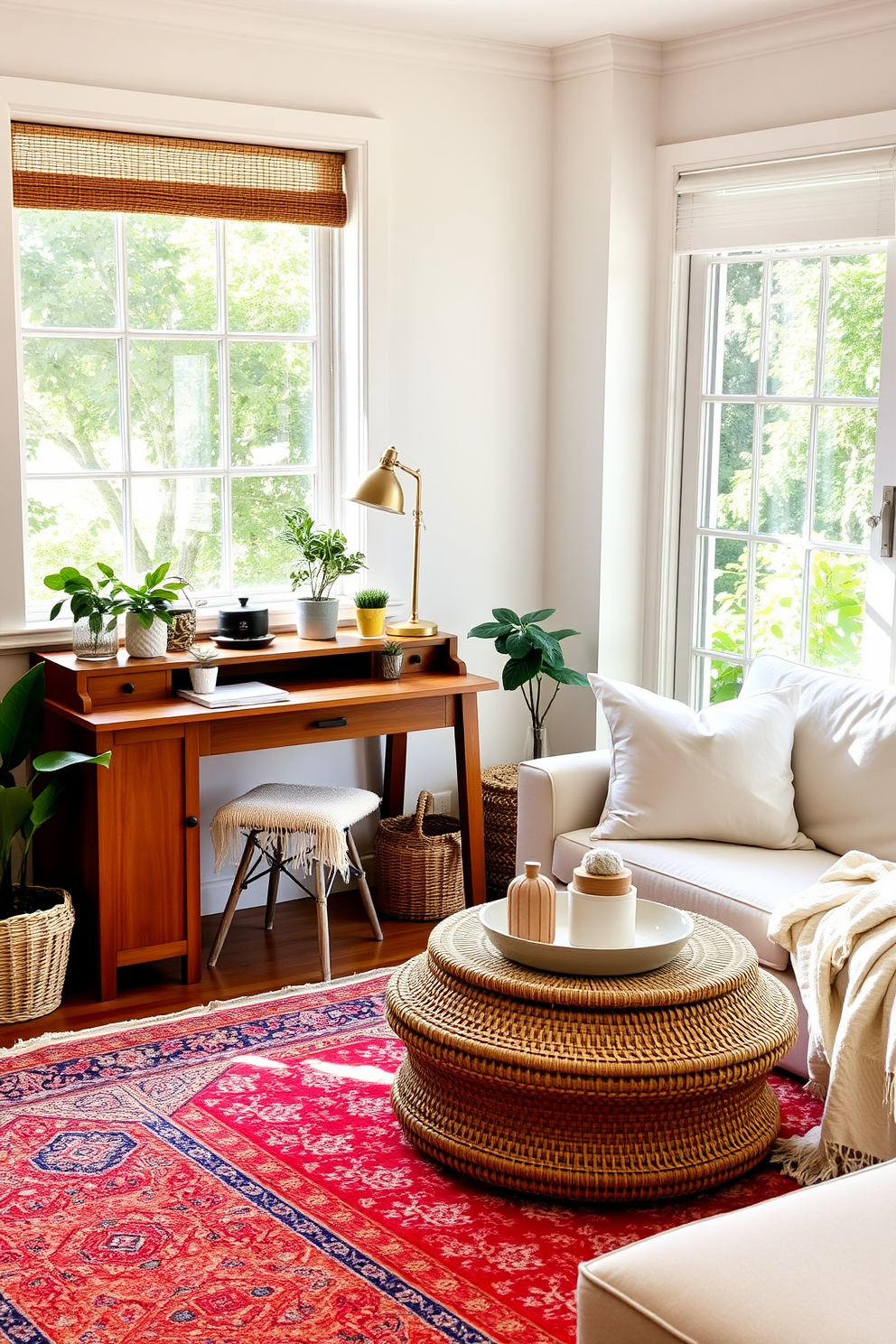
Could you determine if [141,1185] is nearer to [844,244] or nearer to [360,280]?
[360,280]

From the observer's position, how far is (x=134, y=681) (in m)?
3.70

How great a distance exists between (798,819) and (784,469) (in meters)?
1.21

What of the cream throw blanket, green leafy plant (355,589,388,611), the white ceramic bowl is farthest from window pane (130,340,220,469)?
the cream throw blanket

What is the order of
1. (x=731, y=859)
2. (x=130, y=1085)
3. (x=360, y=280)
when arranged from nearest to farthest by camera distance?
(x=130, y=1085) < (x=731, y=859) < (x=360, y=280)

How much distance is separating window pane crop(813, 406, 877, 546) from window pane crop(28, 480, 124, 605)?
6.70 ft

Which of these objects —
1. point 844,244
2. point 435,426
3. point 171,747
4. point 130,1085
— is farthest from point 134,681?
point 844,244

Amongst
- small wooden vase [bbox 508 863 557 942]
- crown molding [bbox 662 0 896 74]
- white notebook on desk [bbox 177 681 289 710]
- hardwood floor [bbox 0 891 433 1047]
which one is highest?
crown molding [bbox 662 0 896 74]

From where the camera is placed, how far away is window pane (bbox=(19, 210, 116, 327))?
382cm

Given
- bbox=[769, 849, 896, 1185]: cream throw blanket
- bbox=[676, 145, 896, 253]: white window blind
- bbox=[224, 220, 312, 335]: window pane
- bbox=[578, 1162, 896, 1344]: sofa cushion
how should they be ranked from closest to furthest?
1. bbox=[578, 1162, 896, 1344]: sofa cushion
2. bbox=[769, 849, 896, 1185]: cream throw blanket
3. bbox=[676, 145, 896, 253]: white window blind
4. bbox=[224, 220, 312, 335]: window pane

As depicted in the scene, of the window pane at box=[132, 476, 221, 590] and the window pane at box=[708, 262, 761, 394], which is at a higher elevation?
the window pane at box=[708, 262, 761, 394]

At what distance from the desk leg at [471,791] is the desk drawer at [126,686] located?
900 mm

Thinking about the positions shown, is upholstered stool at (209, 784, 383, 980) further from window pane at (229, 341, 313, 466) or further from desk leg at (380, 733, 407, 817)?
window pane at (229, 341, 313, 466)

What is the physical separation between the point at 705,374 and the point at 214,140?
1.65 meters

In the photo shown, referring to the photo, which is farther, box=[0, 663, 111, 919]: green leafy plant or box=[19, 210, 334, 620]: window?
box=[19, 210, 334, 620]: window
